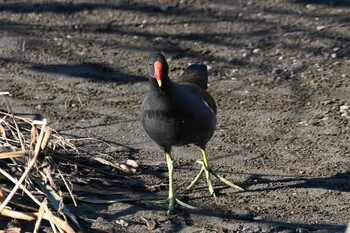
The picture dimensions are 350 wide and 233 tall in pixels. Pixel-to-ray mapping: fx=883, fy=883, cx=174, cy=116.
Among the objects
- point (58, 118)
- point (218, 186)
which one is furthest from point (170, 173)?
point (58, 118)

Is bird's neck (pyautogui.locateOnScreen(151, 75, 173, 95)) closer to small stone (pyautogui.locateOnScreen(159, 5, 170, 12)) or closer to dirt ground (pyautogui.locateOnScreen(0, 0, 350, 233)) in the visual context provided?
dirt ground (pyautogui.locateOnScreen(0, 0, 350, 233))

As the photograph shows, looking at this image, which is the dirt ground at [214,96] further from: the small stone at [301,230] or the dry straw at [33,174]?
the dry straw at [33,174]

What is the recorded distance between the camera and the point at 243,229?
4820mm

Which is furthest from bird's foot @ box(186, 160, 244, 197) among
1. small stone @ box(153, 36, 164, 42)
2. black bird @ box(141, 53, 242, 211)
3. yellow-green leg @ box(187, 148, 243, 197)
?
small stone @ box(153, 36, 164, 42)

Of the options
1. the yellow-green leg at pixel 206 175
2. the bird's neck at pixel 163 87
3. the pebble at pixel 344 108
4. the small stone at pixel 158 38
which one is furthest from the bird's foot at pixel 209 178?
the small stone at pixel 158 38

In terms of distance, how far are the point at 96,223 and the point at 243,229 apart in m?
0.80

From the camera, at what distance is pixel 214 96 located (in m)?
6.95

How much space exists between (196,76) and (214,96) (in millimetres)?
1143

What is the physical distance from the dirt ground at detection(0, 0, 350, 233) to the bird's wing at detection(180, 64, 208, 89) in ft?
1.65

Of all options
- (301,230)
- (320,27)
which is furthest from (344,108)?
(301,230)

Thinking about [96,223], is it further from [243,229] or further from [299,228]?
[299,228]

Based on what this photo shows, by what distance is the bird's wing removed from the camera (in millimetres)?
5746

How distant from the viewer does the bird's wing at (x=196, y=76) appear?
5746 millimetres

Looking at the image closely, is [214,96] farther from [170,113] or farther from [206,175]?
[170,113]
